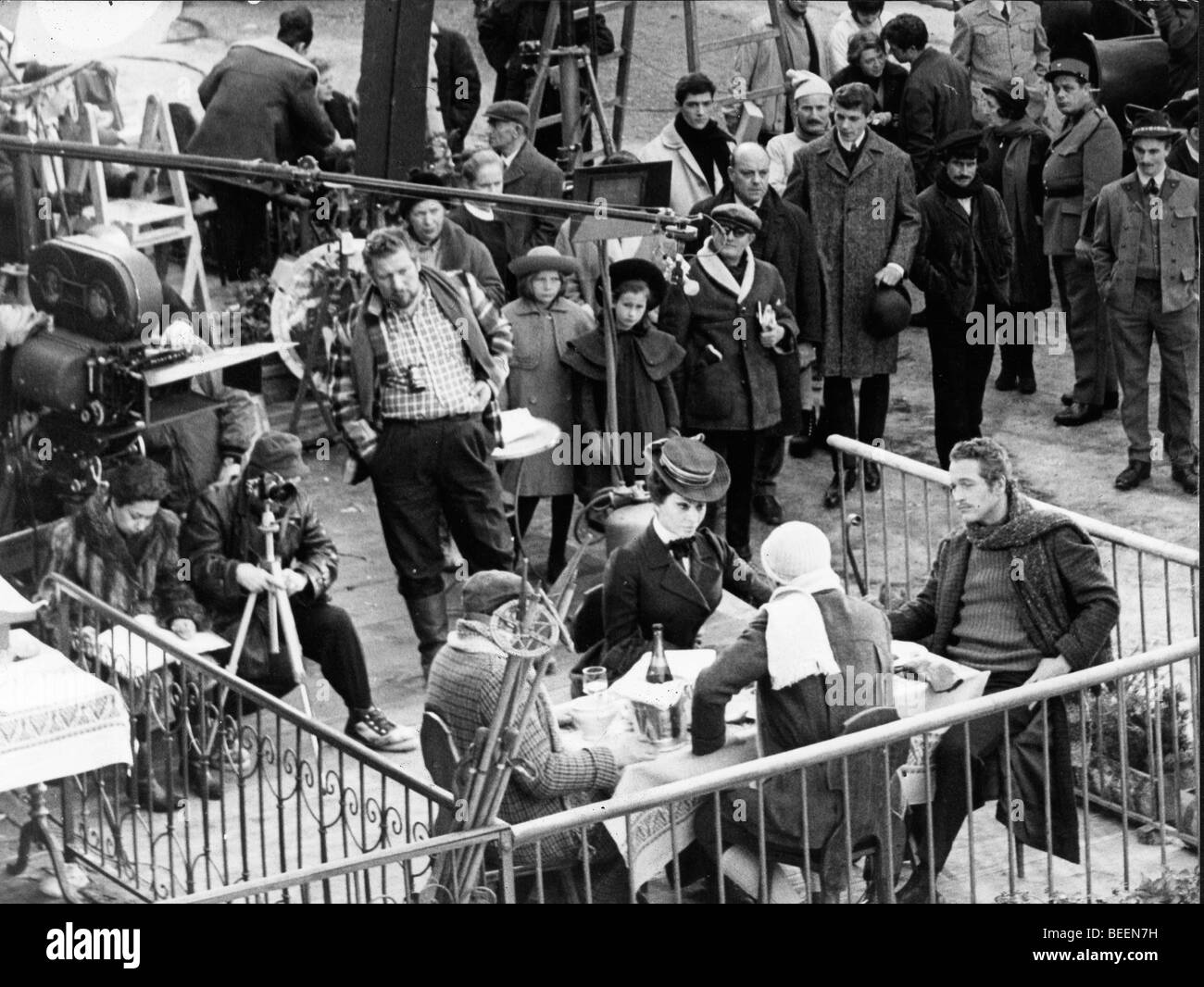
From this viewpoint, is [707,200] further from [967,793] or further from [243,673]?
[967,793]

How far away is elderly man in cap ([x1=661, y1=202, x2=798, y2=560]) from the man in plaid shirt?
39.8 inches

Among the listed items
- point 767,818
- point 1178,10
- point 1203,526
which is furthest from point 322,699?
point 1178,10

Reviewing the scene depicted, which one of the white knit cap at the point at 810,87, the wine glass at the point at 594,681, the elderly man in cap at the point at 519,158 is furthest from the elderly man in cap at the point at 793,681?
the white knit cap at the point at 810,87

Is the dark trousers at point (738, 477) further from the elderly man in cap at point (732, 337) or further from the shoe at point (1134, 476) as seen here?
the shoe at point (1134, 476)

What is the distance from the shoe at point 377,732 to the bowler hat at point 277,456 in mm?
911

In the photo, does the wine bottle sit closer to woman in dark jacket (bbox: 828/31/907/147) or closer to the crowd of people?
the crowd of people

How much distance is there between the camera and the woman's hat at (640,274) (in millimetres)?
10047

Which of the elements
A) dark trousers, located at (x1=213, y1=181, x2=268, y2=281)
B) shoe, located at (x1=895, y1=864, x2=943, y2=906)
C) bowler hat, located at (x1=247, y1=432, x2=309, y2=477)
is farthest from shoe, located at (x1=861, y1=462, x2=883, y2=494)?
dark trousers, located at (x1=213, y1=181, x2=268, y2=281)

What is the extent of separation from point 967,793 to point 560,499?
3.28 m

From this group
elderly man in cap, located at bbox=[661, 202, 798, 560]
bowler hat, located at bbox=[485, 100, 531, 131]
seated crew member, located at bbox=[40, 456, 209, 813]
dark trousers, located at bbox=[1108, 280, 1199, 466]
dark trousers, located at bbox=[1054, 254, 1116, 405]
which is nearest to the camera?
seated crew member, located at bbox=[40, 456, 209, 813]

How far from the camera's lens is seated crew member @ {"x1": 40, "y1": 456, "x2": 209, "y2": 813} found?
8.76 metres

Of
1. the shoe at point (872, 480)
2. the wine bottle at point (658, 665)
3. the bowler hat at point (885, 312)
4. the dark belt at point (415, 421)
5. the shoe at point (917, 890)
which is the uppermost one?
the bowler hat at point (885, 312)

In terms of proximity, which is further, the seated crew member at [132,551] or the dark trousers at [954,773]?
the seated crew member at [132,551]
